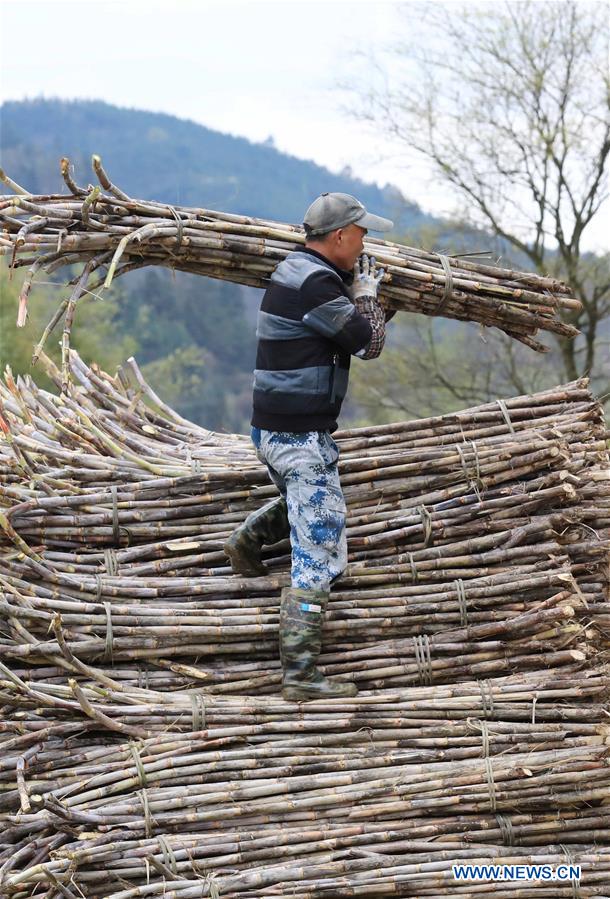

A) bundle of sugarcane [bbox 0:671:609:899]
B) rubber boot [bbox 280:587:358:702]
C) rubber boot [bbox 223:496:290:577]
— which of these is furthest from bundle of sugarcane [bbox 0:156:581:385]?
bundle of sugarcane [bbox 0:671:609:899]

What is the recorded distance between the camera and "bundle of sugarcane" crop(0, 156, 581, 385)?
378 cm

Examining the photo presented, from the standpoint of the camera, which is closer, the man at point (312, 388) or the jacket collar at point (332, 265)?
the man at point (312, 388)

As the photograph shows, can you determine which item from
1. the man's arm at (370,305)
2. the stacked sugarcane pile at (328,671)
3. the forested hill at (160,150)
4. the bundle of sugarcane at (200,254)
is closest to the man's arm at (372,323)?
the man's arm at (370,305)

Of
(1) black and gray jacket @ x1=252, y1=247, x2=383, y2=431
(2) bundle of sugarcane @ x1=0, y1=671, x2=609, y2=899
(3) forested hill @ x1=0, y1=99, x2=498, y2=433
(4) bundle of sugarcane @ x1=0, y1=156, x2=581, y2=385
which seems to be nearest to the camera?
(2) bundle of sugarcane @ x1=0, y1=671, x2=609, y2=899

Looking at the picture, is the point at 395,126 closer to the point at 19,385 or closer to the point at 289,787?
the point at 19,385

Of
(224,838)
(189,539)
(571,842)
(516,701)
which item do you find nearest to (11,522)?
(189,539)

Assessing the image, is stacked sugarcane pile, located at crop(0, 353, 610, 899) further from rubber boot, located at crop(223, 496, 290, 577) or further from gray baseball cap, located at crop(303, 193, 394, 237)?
gray baseball cap, located at crop(303, 193, 394, 237)

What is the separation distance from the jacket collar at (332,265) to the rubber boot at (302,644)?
1.20 metres

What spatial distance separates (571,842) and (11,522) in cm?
245

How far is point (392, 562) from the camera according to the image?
390cm

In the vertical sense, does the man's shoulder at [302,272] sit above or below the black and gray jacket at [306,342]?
above

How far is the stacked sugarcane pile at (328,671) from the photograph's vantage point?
3332 millimetres

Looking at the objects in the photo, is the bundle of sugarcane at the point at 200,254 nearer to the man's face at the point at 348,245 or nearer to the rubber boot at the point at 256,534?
the man's face at the point at 348,245

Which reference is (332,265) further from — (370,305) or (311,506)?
(311,506)
